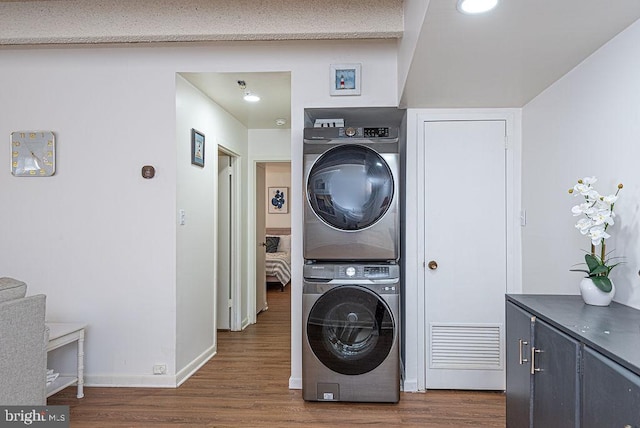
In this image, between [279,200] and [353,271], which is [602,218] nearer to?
[353,271]

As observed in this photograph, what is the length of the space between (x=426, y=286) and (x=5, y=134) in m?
3.37

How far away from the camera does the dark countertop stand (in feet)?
3.53

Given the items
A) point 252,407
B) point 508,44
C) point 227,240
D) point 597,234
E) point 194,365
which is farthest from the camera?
point 227,240

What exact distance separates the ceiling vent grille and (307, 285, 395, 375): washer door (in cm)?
53

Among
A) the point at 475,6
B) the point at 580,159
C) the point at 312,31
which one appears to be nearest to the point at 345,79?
the point at 312,31

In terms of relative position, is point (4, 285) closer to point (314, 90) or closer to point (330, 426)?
point (330, 426)

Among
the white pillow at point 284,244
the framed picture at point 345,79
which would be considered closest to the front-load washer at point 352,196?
the framed picture at point 345,79

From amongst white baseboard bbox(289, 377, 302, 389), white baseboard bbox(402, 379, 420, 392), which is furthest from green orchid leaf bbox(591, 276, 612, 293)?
white baseboard bbox(289, 377, 302, 389)

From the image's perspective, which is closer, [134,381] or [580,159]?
[580,159]

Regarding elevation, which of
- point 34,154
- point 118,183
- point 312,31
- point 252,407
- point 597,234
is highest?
point 312,31

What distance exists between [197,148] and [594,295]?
2.88m

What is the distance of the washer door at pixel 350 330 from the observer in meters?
2.57

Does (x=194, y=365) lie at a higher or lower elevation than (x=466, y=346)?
lower

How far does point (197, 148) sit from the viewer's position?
3.34 m
